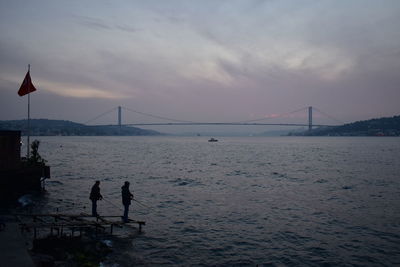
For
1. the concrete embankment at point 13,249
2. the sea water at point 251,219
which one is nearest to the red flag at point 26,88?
the sea water at point 251,219

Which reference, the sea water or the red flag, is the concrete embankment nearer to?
the sea water

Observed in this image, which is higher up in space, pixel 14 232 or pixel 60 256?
pixel 14 232

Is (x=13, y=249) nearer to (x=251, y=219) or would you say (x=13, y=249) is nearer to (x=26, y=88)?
(x=251, y=219)

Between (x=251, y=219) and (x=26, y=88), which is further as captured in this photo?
(x=26, y=88)

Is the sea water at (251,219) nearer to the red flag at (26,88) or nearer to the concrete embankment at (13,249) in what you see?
the concrete embankment at (13,249)

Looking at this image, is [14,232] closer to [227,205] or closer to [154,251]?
[154,251]

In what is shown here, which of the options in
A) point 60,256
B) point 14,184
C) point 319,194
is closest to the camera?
point 60,256

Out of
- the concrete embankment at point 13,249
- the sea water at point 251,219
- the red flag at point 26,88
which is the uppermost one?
the red flag at point 26,88

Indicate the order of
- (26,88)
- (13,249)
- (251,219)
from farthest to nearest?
(26,88), (251,219), (13,249)

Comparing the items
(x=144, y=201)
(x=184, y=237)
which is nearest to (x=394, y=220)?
(x=184, y=237)

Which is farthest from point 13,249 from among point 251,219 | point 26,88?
point 26,88

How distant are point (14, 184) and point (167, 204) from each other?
1009cm

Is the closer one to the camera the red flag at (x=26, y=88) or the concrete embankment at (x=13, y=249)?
the concrete embankment at (x=13, y=249)

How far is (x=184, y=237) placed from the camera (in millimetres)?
15250
